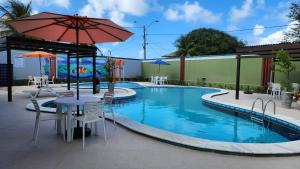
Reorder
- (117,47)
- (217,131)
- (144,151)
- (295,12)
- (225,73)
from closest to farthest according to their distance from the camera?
(144,151)
(217,131)
(225,73)
(295,12)
(117,47)

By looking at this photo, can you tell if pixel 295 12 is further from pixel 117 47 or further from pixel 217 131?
pixel 117 47

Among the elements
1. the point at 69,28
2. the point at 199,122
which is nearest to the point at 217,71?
the point at 199,122

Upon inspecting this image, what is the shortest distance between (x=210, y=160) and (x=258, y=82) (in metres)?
13.2

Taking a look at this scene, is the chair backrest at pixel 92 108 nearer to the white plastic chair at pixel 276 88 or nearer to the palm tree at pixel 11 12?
the white plastic chair at pixel 276 88

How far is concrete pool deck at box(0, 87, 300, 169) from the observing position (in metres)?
3.44

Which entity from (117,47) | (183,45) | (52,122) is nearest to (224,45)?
(183,45)

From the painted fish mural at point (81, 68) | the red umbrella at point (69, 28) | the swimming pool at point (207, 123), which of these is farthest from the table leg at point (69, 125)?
the painted fish mural at point (81, 68)

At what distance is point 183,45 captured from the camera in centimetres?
3309

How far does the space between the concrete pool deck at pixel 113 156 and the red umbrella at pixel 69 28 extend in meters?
2.05

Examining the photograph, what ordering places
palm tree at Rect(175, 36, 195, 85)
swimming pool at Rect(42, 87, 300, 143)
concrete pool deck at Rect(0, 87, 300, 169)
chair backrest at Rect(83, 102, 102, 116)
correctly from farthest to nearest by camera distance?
palm tree at Rect(175, 36, 195, 85)
swimming pool at Rect(42, 87, 300, 143)
chair backrest at Rect(83, 102, 102, 116)
concrete pool deck at Rect(0, 87, 300, 169)

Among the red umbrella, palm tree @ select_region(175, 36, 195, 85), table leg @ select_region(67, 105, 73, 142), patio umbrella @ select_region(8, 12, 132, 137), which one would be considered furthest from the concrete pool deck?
palm tree @ select_region(175, 36, 195, 85)

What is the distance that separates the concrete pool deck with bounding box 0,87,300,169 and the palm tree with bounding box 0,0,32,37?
16.7m

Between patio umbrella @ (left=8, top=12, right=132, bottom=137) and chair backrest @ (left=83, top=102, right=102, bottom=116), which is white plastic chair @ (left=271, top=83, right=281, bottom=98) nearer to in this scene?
patio umbrella @ (left=8, top=12, right=132, bottom=137)

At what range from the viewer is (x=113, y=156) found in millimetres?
3752
